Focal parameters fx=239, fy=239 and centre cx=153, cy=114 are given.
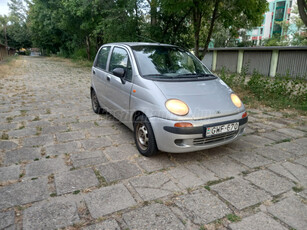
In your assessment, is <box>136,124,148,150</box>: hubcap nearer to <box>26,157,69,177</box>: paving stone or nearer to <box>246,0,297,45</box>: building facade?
<box>26,157,69,177</box>: paving stone

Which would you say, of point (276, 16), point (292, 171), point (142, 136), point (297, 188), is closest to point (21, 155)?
point (142, 136)

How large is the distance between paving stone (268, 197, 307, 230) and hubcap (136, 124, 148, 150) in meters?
1.76

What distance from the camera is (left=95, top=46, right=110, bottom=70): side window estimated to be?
5049mm

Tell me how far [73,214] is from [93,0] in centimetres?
1617

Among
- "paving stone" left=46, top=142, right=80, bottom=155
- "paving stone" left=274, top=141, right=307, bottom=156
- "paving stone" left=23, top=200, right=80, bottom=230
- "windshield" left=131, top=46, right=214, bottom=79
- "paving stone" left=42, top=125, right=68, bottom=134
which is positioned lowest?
"paving stone" left=23, top=200, right=80, bottom=230

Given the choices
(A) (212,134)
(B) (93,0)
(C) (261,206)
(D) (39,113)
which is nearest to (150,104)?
(A) (212,134)

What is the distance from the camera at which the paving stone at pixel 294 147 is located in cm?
375

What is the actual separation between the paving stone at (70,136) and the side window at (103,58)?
1.50m

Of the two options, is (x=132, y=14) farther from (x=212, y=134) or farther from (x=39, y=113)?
(x=212, y=134)

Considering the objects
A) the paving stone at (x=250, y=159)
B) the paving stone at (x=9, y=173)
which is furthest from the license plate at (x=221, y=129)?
the paving stone at (x=9, y=173)

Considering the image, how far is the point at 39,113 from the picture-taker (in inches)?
228

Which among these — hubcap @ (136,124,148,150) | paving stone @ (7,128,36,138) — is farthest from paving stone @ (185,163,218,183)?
paving stone @ (7,128,36,138)

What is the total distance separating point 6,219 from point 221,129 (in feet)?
8.51

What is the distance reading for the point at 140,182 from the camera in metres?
2.84
